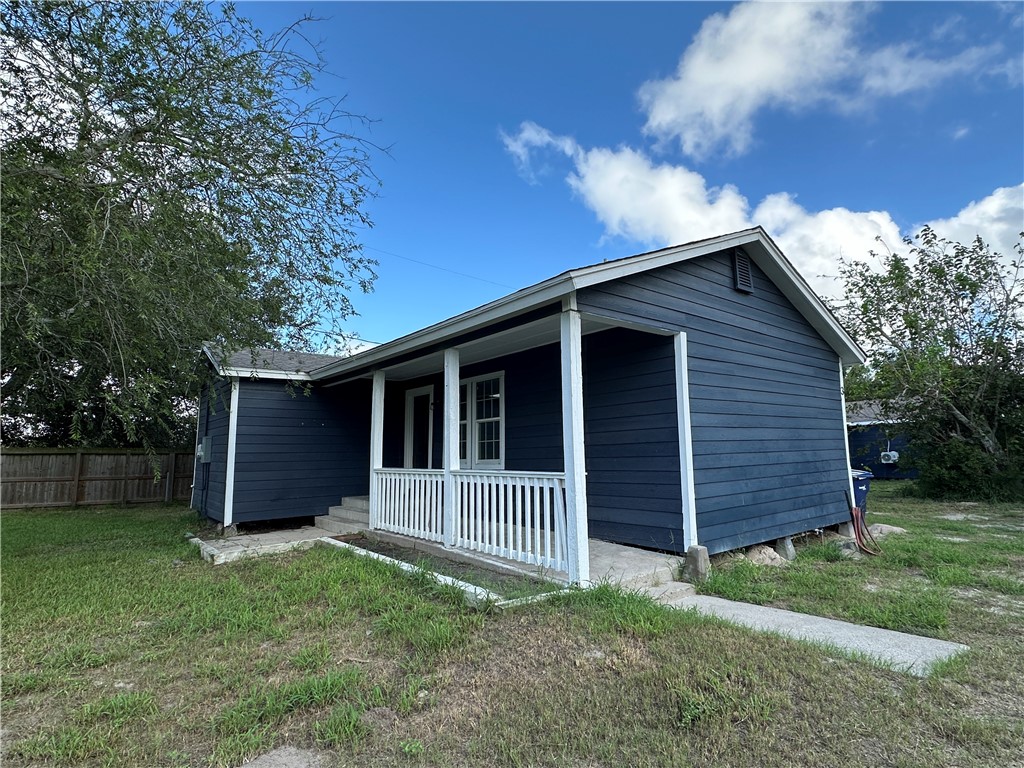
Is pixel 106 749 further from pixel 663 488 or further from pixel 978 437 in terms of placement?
pixel 978 437

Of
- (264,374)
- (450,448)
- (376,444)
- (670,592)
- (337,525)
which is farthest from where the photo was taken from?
(264,374)

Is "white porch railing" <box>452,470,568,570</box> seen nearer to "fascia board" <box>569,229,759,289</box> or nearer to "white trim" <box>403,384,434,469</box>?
"fascia board" <box>569,229,759,289</box>

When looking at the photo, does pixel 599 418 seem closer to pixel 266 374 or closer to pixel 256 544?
pixel 256 544

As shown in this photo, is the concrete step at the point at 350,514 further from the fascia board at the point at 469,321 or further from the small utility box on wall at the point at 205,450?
the small utility box on wall at the point at 205,450

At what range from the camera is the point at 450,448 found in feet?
18.8

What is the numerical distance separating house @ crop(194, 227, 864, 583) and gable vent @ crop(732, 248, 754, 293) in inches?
1.1

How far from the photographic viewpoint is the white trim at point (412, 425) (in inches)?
343

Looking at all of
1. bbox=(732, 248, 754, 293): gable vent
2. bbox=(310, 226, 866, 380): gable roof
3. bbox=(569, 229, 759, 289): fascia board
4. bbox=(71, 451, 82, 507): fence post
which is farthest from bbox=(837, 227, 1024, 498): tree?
bbox=(71, 451, 82, 507): fence post

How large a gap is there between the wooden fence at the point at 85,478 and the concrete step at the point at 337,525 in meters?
5.43

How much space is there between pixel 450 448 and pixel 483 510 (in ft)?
2.66

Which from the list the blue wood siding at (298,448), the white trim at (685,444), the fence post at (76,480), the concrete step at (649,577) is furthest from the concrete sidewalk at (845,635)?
the fence post at (76,480)

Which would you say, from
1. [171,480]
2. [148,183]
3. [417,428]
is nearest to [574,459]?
[148,183]

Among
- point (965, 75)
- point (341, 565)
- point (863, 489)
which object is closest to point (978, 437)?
point (863, 489)

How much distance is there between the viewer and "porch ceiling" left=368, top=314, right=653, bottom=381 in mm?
5230
